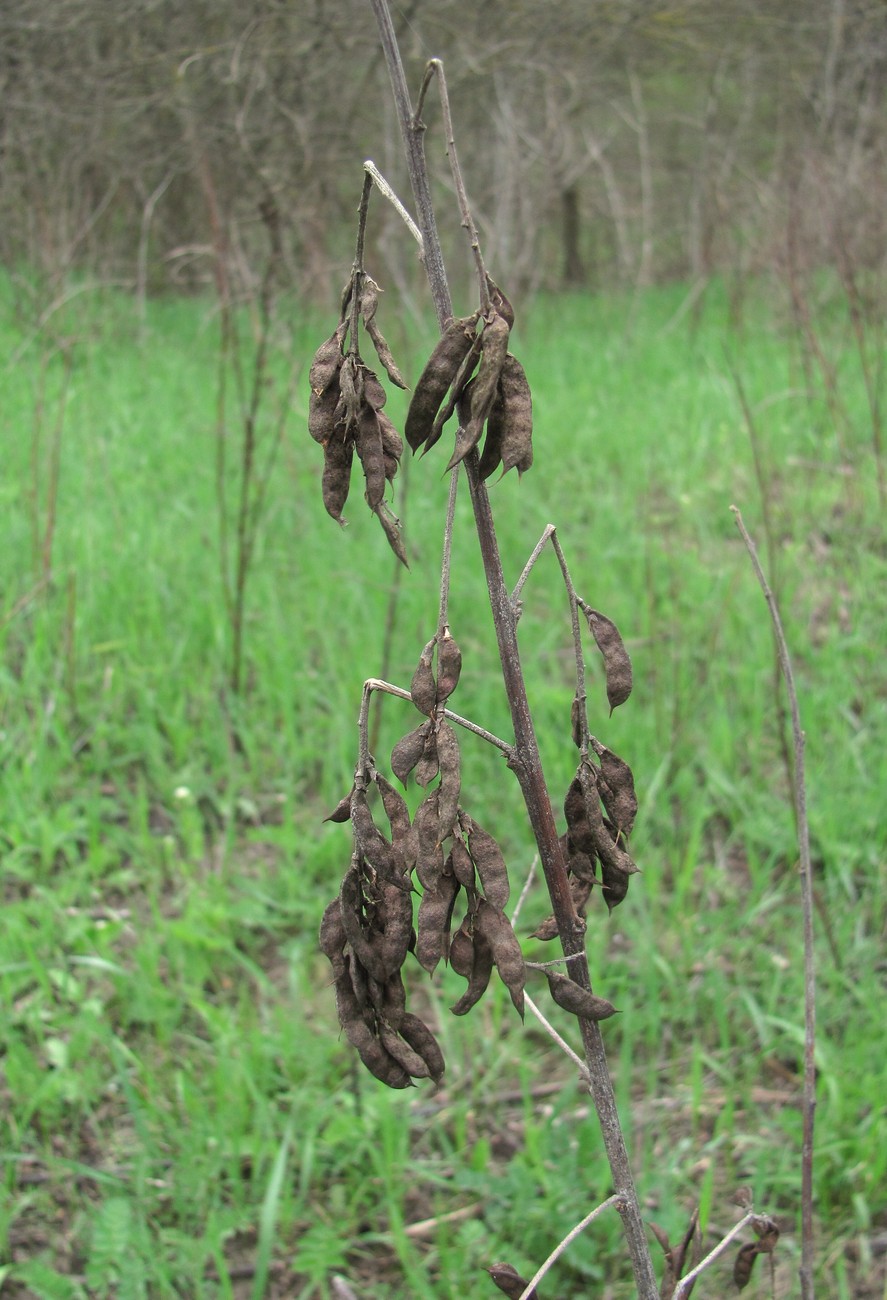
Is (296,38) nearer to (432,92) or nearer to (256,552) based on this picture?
(432,92)

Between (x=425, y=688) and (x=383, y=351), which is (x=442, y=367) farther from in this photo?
(x=425, y=688)

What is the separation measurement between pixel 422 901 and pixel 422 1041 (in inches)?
8.0

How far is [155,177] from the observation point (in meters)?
8.98

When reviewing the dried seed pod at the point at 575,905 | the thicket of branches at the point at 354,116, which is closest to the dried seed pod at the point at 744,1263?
the dried seed pod at the point at 575,905

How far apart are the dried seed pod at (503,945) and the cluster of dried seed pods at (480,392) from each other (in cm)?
35

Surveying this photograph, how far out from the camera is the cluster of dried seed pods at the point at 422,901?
2.66ft

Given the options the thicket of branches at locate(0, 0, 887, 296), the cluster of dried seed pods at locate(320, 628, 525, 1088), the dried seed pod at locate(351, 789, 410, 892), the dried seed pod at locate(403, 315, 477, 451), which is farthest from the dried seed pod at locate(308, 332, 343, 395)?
the thicket of branches at locate(0, 0, 887, 296)

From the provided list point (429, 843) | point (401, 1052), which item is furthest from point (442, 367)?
point (401, 1052)

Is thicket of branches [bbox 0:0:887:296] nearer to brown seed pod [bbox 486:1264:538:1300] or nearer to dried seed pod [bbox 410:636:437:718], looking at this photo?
dried seed pod [bbox 410:636:437:718]

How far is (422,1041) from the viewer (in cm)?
97

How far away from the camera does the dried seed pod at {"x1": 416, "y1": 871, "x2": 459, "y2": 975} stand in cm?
84

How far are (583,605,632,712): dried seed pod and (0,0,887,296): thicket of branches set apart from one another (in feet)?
8.29

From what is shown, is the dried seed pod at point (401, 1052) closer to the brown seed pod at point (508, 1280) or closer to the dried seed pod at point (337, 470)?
the brown seed pod at point (508, 1280)

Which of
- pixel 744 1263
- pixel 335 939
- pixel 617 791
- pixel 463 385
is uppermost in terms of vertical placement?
pixel 463 385
